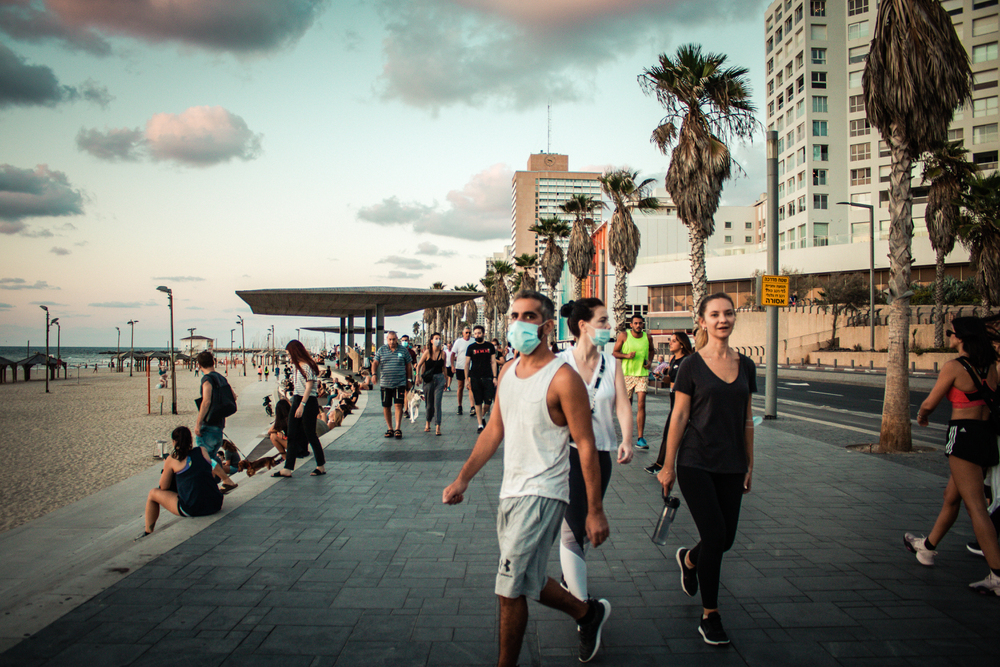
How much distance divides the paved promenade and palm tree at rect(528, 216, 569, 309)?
33.4m

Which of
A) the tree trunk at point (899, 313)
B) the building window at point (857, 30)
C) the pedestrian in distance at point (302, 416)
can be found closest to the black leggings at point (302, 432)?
the pedestrian in distance at point (302, 416)

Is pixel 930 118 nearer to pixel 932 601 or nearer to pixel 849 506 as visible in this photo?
pixel 849 506

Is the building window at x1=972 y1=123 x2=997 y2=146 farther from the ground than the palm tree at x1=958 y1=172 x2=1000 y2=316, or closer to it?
farther from the ground

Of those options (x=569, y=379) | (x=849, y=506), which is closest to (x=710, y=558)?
(x=569, y=379)

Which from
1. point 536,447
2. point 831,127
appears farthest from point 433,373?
point 831,127

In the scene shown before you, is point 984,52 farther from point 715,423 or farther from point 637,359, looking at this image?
point 715,423

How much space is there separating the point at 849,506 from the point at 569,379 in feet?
14.9

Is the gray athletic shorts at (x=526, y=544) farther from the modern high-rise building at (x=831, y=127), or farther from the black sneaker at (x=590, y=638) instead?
the modern high-rise building at (x=831, y=127)

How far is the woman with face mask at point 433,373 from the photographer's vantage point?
10562mm

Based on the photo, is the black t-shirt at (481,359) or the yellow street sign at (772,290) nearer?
the black t-shirt at (481,359)

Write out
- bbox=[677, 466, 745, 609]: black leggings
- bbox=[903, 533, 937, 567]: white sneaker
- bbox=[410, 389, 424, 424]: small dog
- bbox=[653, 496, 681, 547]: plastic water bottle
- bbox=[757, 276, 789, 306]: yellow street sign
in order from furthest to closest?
bbox=[410, 389, 424, 424]: small dog, bbox=[757, 276, 789, 306]: yellow street sign, bbox=[903, 533, 937, 567]: white sneaker, bbox=[653, 496, 681, 547]: plastic water bottle, bbox=[677, 466, 745, 609]: black leggings

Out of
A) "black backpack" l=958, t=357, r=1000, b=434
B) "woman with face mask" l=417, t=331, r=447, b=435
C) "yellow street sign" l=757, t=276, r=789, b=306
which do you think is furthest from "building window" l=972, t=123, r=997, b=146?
"black backpack" l=958, t=357, r=1000, b=434

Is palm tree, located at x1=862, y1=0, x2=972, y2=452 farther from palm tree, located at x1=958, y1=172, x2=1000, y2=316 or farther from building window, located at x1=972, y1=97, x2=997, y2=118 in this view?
building window, located at x1=972, y1=97, x2=997, y2=118

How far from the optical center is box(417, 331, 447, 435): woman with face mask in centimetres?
1056
